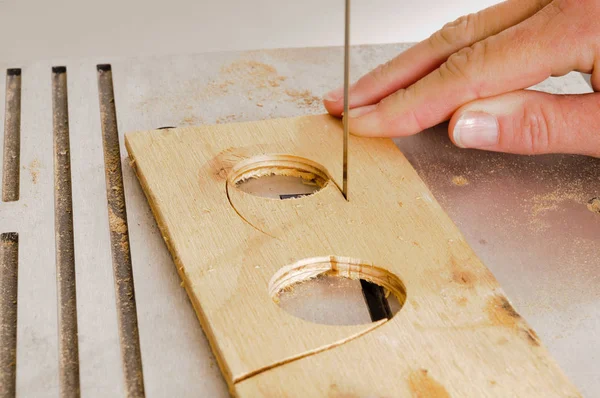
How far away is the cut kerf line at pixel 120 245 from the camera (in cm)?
110

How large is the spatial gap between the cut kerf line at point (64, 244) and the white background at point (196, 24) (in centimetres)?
115

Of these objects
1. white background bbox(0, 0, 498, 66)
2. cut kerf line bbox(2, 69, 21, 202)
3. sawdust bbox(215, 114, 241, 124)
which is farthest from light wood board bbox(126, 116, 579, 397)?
white background bbox(0, 0, 498, 66)

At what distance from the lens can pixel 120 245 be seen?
51.8 inches

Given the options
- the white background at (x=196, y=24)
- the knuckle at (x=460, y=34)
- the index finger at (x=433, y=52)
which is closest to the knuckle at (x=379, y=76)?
the index finger at (x=433, y=52)

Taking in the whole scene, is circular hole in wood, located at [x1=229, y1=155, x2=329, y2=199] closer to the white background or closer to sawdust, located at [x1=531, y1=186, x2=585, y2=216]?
sawdust, located at [x1=531, y1=186, x2=585, y2=216]

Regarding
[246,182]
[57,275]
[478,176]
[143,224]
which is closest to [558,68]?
[478,176]

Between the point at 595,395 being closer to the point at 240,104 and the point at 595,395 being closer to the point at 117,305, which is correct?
the point at 117,305

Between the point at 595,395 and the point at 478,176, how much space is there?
1.75 feet

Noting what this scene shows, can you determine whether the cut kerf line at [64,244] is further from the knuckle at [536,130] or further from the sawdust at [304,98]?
the knuckle at [536,130]

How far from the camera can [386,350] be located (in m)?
1.04

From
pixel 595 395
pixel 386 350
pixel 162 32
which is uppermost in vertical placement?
pixel 162 32

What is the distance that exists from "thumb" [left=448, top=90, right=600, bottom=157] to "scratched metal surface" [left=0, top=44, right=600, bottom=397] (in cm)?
6

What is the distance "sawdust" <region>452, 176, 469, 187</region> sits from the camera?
1.46 metres

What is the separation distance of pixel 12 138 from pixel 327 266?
2.52ft
